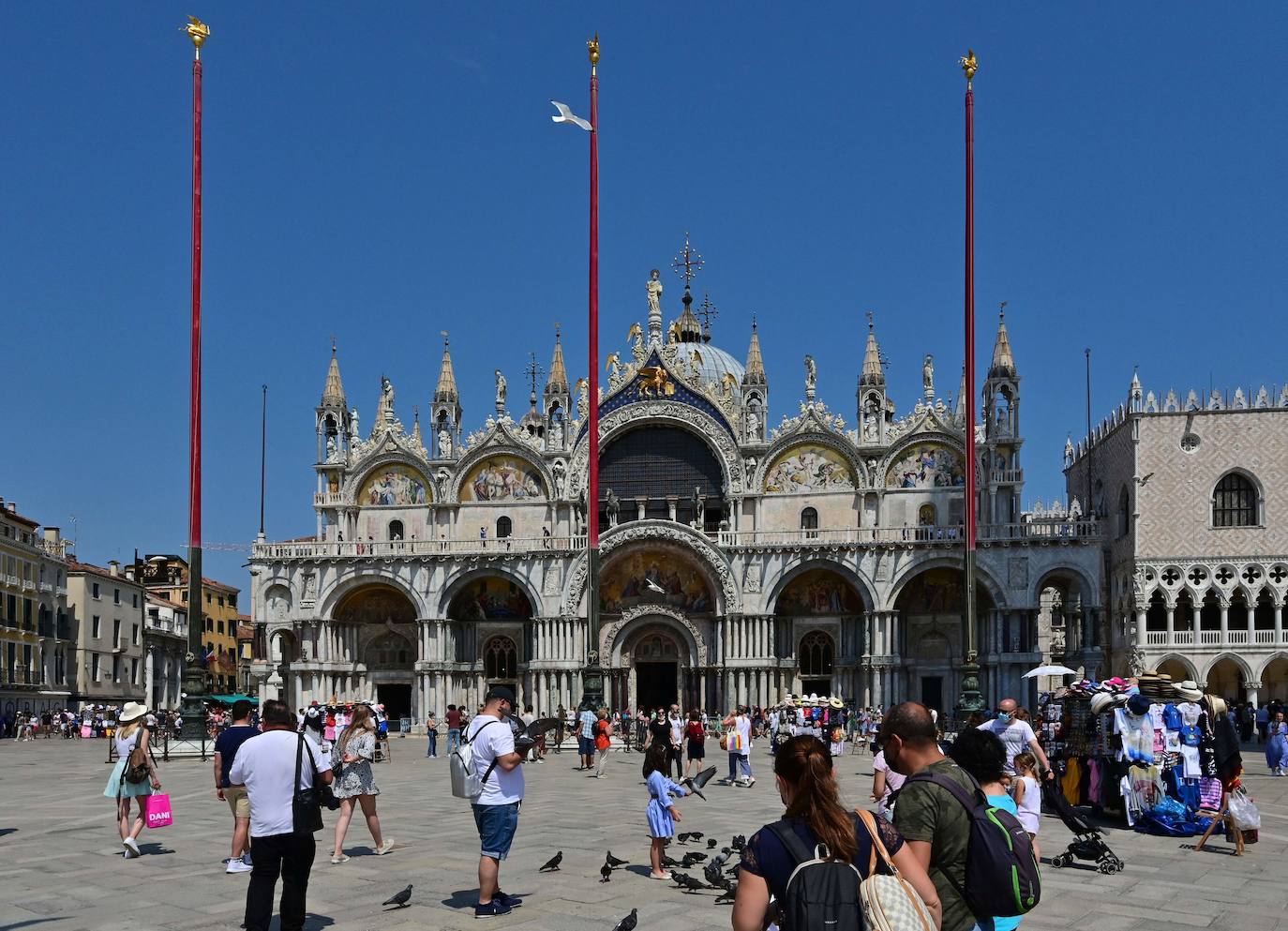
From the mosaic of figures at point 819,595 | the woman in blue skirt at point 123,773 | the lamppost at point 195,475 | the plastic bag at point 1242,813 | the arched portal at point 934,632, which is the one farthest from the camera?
the mosaic of figures at point 819,595

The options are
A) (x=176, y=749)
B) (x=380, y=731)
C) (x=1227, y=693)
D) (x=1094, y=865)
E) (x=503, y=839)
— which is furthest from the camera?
(x=1227, y=693)

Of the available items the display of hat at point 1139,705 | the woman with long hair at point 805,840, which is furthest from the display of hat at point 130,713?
the display of hat at point 1139,705

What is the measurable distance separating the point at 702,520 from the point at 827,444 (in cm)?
546

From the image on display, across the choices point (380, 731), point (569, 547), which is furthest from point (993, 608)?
point (380, 731)

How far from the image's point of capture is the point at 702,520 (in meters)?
48.7

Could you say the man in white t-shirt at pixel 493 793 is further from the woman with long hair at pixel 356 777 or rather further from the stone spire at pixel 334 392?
the stone spire at pixel 334 392

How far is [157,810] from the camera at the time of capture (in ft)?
46.9

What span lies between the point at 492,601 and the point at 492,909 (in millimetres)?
40532

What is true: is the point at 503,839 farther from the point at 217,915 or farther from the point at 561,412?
the point at 561,412

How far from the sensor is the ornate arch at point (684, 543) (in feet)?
156

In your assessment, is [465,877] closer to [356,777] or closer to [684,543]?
[356,777]

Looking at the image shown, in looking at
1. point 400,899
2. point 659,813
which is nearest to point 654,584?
point 659,813

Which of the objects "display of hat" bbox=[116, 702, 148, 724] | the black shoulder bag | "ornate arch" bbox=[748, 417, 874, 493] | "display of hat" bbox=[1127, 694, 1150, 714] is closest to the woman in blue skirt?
"display of hat" bbox=[116, 702, 148, 724]

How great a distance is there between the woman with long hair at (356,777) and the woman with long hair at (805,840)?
369 inches
